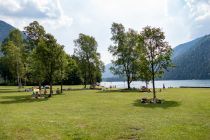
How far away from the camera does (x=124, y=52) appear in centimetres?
9975

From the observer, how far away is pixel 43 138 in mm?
24969

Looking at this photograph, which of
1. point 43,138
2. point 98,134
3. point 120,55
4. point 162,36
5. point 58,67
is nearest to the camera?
point 43,138

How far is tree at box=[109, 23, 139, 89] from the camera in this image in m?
99.6

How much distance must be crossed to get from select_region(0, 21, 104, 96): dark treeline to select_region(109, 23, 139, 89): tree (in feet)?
44.4

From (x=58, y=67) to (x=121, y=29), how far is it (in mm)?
35309

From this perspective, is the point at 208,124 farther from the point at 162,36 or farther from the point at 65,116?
the point at 162,36

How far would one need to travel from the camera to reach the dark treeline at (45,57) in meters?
71.5

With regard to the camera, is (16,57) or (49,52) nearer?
(49,52)

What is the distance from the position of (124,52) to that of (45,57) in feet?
113

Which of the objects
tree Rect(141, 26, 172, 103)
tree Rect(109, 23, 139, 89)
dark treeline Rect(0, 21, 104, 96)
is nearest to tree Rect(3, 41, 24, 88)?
dark treeline Rect(0, 21, 104, 96)

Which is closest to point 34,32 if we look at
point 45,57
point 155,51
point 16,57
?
point 16,57

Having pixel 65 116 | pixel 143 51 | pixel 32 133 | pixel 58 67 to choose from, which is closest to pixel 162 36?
pixel 143 51

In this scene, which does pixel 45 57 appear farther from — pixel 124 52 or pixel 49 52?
pixel 124 52

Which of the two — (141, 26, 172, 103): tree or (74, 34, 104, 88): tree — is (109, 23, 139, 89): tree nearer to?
(74, 34, 104, 88): tree
